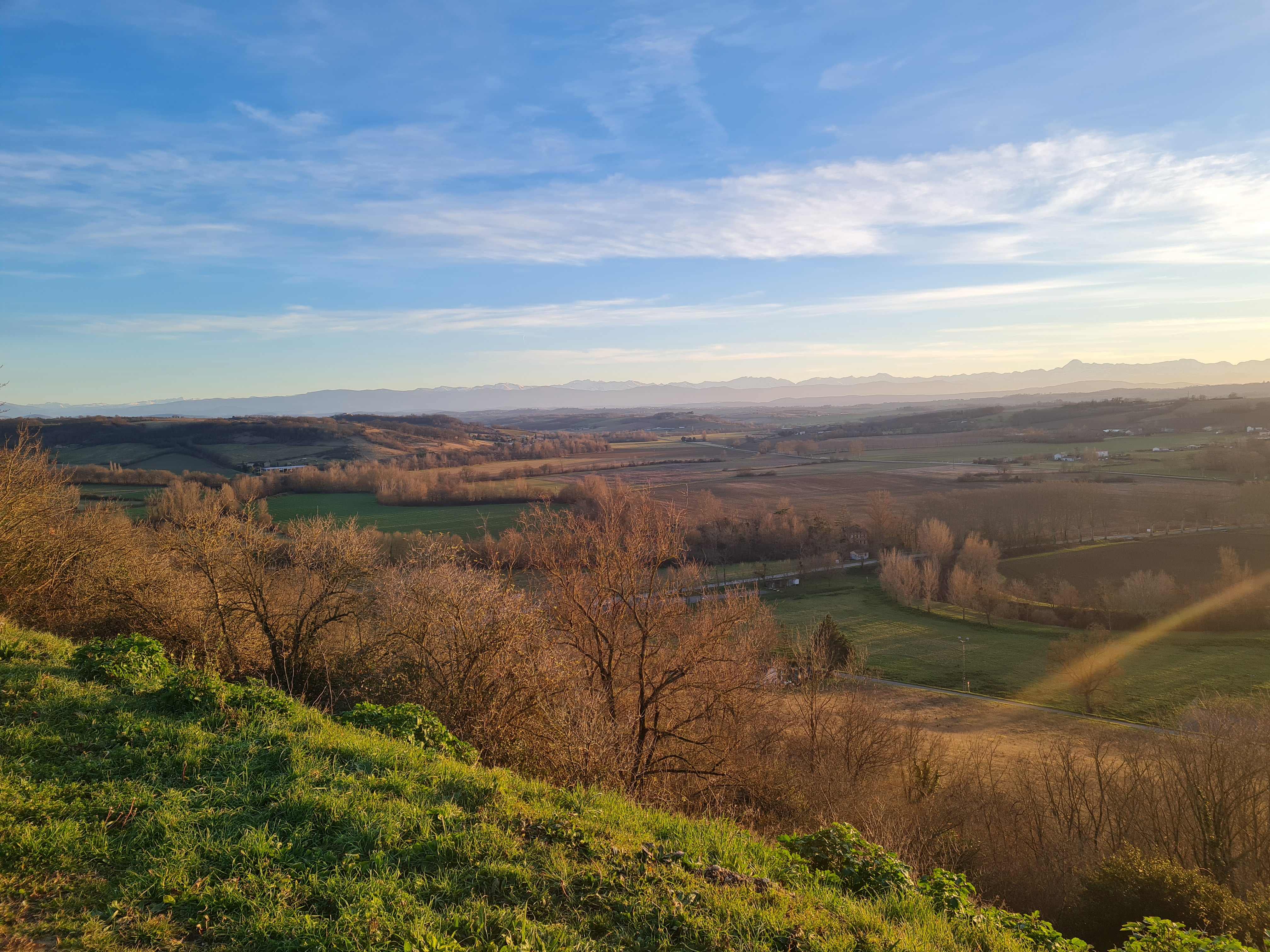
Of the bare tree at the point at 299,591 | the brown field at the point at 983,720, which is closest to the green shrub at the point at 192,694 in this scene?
the bare tree at the point at 299,591

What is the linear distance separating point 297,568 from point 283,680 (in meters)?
3.32

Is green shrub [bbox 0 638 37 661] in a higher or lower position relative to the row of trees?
higher

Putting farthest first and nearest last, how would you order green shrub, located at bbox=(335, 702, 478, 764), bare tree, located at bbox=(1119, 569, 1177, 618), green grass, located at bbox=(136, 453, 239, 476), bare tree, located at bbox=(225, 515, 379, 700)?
green grass, located at bbox=(136, 453, 239, 476)
bare tree, located at bbox=(1119, 569, 1177, 618)
bare tree, located at bbox=(225, 515, 379, 700)
green shrub, located at bbox=(335, 702, 478, 764)

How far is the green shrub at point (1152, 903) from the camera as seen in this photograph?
13.0 meters

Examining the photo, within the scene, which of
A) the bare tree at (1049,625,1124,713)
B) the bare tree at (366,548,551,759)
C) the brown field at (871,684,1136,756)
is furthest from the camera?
the bare tree at (1049,625,1124,713)

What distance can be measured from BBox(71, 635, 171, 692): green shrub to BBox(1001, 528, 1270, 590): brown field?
7458cm

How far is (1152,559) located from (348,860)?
8262 centimetres

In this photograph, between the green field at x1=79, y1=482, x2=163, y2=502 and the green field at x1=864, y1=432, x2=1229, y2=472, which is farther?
the green field at x1=864, y1=432, x2=1229, y2=472

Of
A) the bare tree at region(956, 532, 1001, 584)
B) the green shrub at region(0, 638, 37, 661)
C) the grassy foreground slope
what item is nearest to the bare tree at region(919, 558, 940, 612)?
the bare tree at region(956, 532, 1001, 584)

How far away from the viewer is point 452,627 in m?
15.3

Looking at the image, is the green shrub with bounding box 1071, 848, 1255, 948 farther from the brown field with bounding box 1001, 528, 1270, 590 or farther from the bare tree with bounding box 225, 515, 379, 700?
the brown field with bounding box 1001, 528, 1270, 590

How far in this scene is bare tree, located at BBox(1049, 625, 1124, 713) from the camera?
141 feet

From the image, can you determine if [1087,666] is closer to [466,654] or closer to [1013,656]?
[1013,656]

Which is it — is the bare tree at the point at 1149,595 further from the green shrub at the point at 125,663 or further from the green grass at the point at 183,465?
the green grass at the point at 183,465
